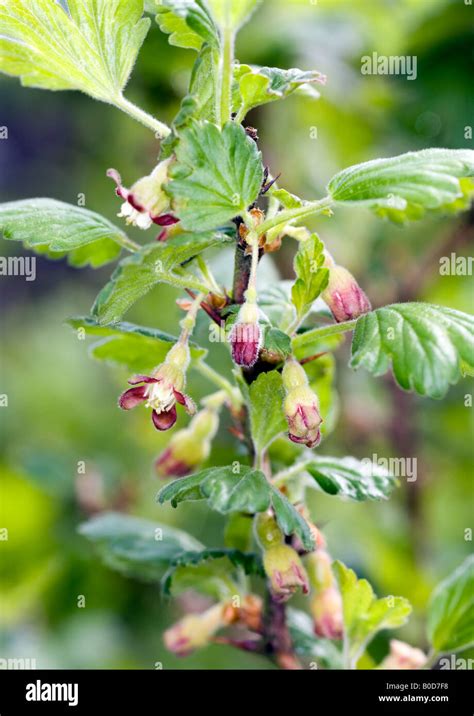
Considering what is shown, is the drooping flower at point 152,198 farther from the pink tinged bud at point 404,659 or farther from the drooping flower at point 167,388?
the pink tinged bud at point 404,659

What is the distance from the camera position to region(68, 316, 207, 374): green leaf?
987 mm

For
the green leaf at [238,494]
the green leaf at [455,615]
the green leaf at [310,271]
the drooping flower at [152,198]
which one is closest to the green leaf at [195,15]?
the drooping flower at [152,198]

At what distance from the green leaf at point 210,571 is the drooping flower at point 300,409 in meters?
0.22

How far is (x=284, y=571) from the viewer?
926 mm

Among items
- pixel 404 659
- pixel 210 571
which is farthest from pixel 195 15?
pixel 404 659

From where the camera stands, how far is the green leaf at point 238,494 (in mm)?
813

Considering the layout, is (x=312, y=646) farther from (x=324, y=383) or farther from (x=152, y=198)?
(x=152, y=198)

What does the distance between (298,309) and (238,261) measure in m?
0.09

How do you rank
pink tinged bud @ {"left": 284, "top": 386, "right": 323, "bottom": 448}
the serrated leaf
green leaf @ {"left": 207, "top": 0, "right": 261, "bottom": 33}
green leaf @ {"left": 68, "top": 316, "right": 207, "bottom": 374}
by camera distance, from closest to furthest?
green leaf @ {"left": 207, "top": 0, "right": 261, "bottom": 33} → pink tinged bud @ {"left": 284, "top": 386, "right": 323, "bottom": 448} → green leaf @ {"left": 68, "top": 316, "right": 207, "bottom": 374} → the serrated leaf

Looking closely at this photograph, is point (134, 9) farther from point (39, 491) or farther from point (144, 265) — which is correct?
point (39, 491)

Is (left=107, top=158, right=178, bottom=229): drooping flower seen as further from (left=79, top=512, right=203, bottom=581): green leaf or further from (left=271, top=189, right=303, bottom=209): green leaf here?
(left=79, top=512, right=203, bottom=581): green leaf

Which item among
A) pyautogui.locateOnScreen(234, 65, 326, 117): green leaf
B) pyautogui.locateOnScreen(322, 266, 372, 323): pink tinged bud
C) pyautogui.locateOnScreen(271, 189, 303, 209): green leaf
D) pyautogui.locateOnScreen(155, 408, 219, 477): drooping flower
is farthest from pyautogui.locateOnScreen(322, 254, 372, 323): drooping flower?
pyautogui.locateOnScreen(155, 408, 219, 477): drooping flower

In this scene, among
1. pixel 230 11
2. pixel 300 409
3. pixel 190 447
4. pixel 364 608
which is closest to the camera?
pixel 230 11

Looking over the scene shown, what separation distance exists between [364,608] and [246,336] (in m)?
0.45
